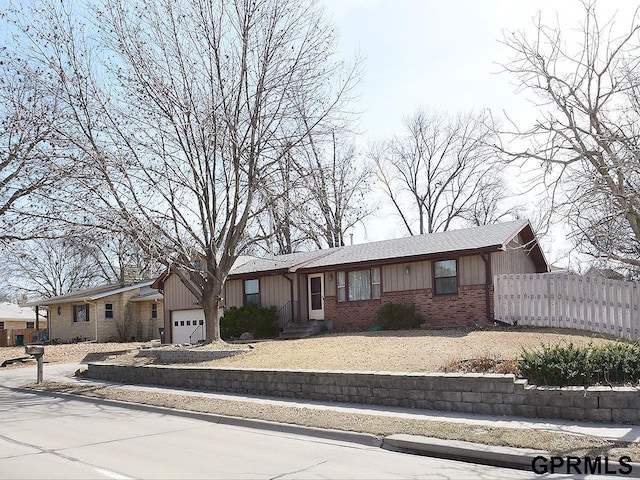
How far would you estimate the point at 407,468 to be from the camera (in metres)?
7.60

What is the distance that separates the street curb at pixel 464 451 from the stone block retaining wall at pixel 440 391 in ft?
7.10

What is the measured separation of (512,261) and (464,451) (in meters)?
15.9

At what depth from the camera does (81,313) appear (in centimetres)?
3922

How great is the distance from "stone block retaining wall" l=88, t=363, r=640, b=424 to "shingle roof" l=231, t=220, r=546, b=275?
9867 millimetres

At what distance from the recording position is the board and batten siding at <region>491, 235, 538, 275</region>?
21.5 meters

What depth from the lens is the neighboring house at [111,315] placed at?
37.9 meters

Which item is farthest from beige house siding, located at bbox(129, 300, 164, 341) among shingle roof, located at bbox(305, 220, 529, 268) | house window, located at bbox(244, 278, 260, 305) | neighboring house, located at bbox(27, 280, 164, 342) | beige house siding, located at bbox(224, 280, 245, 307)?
shingle roof, located at bbox(305, 220, 529, 268)

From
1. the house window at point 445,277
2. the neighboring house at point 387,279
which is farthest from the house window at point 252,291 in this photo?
the house window at point 445,277

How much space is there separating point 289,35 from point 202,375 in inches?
441

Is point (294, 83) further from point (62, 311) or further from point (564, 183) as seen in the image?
point (62, 311)

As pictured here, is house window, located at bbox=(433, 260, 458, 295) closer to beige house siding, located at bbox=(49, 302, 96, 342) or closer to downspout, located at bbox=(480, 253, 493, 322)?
downspout, located at bbox=(480, 253, 493, 322)

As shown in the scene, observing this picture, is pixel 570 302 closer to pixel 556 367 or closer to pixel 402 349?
pixel 402 349

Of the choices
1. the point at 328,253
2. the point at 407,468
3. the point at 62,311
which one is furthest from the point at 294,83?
the point at 62,311

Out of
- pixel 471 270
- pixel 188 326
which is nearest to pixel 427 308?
pixel 471 270
